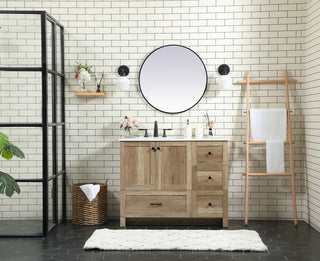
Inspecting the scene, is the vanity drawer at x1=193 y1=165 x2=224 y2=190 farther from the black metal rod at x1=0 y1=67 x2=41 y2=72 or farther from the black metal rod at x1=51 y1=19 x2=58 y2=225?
the black metal rod at x1=0 y1=67 x2=41 y2=72

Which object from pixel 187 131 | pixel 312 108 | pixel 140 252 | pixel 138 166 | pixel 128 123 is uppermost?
pixel 312 108

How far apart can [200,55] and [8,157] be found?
2773mm

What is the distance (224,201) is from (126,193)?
119 centimetres

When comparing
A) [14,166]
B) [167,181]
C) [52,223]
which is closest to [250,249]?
[167,181]

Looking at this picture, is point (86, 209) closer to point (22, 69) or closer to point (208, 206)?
point (208, 206)

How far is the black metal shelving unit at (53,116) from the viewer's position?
476cm

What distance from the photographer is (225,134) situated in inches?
224

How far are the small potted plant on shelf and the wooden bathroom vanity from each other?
1030 millimetres

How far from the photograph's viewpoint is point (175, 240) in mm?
4551

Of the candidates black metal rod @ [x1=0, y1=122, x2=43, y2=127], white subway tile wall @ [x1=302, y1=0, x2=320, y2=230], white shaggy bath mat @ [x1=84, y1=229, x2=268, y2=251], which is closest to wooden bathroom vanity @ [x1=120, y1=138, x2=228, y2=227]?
white shaggy bath mat @ [x1=84, y1=229, x2=268, y2=251]

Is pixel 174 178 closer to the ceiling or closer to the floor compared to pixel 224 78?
closer to the floor

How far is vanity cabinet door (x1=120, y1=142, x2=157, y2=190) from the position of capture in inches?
202

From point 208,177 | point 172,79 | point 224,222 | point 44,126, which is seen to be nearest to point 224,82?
point 172,79

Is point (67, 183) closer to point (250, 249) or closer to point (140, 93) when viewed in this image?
point (140, 93)
